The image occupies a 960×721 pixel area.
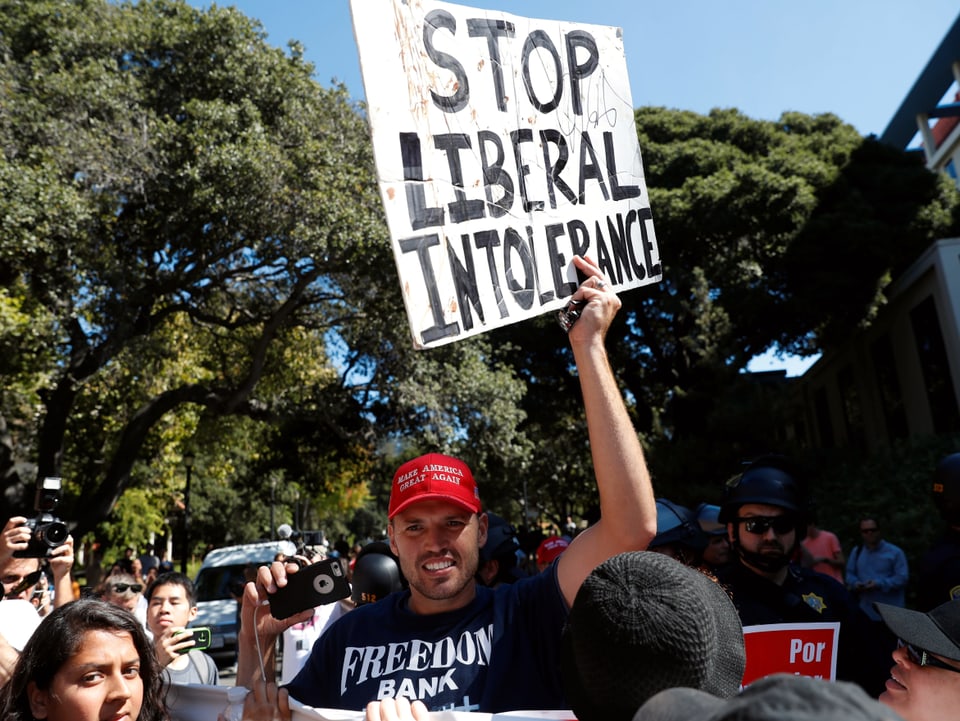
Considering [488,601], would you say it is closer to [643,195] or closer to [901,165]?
[643,195]

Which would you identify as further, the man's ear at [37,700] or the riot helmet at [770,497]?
the riot helmet at [770,497]

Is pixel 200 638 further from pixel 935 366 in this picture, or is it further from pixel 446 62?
pixel 935 366

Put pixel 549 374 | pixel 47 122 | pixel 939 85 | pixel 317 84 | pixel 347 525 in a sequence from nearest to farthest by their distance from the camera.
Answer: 1. pixel 47 122
2. pixel 317 84
3. pixel 549 374
4. pixel 939 85
5. pixel 347 525

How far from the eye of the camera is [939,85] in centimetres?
2839

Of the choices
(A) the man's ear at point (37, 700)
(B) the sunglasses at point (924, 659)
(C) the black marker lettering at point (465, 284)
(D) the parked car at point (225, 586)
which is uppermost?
(C) the black marker lettering at point (465, 284)

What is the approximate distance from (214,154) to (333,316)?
436 cm

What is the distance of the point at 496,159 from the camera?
2908mm

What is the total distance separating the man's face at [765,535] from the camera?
3.38 meters

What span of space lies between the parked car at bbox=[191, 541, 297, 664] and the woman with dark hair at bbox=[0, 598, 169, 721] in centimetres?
1046

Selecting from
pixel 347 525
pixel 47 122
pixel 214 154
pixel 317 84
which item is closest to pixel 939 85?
pixel 317 84

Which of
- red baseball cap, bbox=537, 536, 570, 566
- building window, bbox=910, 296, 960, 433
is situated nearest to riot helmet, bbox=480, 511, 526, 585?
red baseball cap, bbox=537, 536, 570, 566

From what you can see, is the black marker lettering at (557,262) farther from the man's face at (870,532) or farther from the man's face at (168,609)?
the man's face at (870,532)

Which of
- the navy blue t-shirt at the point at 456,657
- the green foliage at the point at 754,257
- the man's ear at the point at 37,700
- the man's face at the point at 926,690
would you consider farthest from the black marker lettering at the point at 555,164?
the green foliage at the point at 754,257

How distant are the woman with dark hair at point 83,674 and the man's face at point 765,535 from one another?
2269mm
